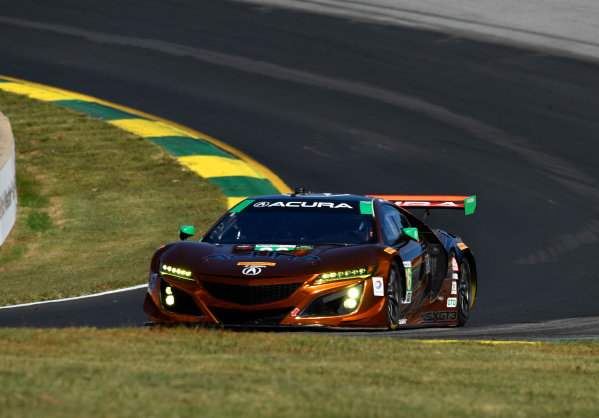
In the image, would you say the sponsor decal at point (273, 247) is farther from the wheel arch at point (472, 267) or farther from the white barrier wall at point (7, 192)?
the white barrier wall at point (7, 192)

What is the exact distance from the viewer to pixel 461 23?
30078 mm

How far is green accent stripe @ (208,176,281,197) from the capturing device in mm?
19125

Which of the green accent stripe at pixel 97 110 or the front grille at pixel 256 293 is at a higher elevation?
the front grille at pixel 256 293

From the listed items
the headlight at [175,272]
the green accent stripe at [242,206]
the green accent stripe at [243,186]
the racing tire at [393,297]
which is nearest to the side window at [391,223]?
the racing tire at [393,297]

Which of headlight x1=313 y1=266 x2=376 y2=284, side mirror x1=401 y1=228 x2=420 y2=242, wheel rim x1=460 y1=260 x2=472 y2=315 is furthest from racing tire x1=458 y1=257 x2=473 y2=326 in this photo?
headlight x1=313 y1=266 x2=376 y2=284

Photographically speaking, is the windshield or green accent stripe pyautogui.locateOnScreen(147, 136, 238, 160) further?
green accent stripe pyautogui.locateOnScreen(147, 136, 238, 160)

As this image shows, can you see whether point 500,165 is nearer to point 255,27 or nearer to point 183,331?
point 255,27

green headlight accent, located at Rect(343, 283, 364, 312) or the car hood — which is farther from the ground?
the car hood

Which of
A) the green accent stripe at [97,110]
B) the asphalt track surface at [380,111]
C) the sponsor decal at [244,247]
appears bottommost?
the green accent stripe at [97,110]

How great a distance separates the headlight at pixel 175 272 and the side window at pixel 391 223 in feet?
6.25

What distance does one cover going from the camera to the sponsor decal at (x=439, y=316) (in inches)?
436

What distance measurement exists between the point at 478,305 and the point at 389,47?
51.3 feet

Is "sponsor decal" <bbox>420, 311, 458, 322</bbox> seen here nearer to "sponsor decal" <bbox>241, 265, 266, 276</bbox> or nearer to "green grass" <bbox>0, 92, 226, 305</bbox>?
"sponsor decal" <bbox>241, 265, 266, 276</bbox>

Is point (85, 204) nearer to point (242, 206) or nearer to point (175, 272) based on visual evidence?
point (242, 206)
